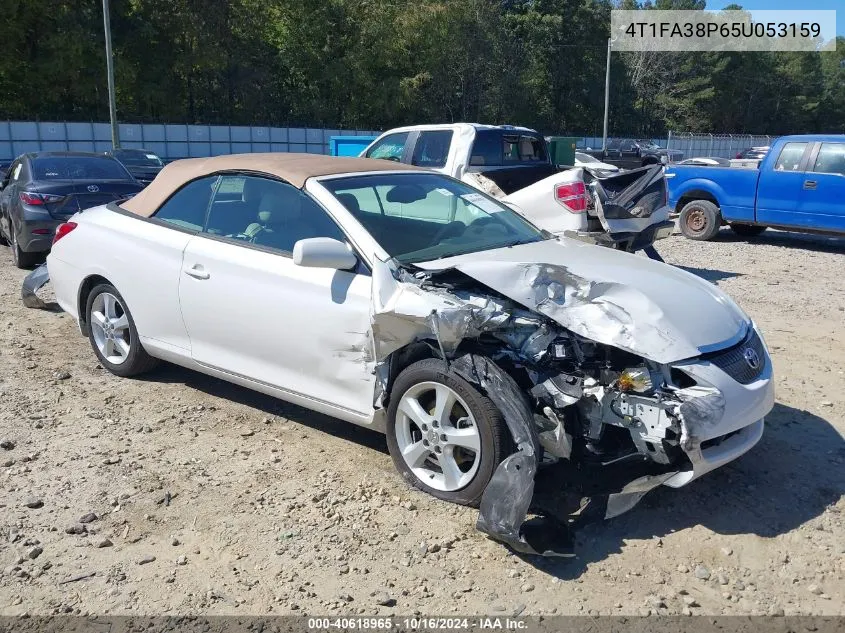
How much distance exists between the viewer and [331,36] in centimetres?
4509

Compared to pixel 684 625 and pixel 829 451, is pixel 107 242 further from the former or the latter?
pixel 829 451

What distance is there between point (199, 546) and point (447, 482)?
1208mm

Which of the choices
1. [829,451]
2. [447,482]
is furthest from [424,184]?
[829,451]

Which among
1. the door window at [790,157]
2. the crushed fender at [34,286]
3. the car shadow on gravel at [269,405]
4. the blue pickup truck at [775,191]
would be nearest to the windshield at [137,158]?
the crushed fender at [34,286]

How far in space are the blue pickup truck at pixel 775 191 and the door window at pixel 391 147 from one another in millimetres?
5481

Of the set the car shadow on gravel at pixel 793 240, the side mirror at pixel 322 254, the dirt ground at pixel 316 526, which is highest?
the side mirror at pixel 322 254

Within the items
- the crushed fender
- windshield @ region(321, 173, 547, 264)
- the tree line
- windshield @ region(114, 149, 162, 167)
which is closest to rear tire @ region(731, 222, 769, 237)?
windshield @ region(321, 173, 547, 264)

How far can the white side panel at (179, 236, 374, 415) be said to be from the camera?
4043 millimetres

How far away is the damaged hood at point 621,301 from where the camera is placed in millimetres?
3439

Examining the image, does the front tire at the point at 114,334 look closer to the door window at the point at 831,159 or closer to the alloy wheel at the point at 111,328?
the alloy wheel at the point at 111,328

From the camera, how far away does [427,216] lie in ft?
15.5

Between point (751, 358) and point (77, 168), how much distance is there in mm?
9435

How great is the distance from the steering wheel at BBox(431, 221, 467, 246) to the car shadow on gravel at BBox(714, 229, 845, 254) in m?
9.68

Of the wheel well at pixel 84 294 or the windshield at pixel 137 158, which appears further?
the windshield at pixel 137 158
